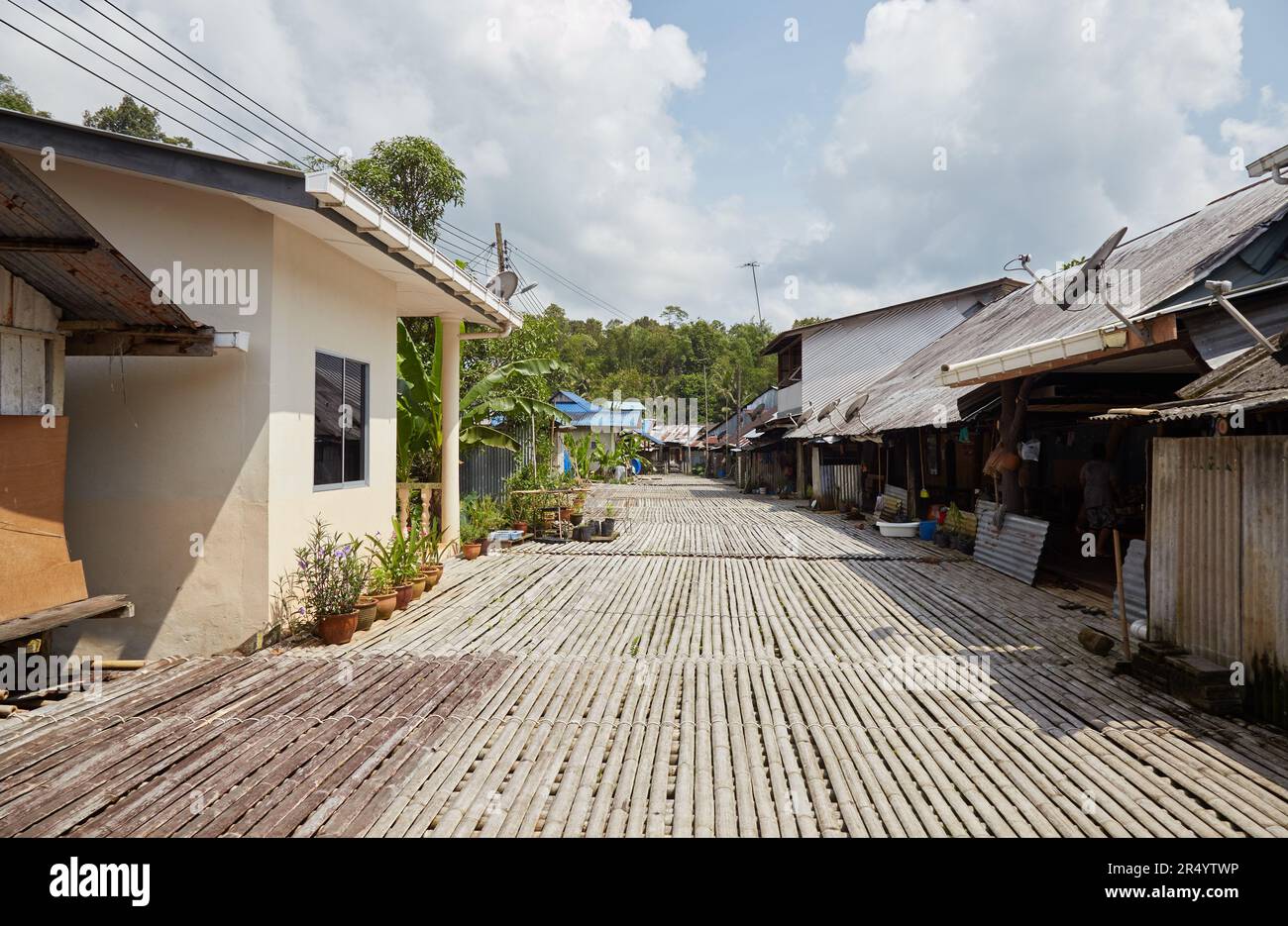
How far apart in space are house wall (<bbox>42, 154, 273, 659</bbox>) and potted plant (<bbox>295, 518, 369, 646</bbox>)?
1.32ft

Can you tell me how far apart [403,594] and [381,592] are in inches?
20.7

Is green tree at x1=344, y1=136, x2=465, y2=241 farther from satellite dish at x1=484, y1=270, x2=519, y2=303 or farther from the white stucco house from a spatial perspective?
the white stucco house

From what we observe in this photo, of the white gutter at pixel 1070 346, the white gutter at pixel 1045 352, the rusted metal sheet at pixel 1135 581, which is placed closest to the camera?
the white gutter at pixel 1070 346

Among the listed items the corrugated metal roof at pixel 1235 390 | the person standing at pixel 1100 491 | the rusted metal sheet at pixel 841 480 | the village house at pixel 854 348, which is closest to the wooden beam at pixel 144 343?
the corrugated metal roof at pixel 1235 390

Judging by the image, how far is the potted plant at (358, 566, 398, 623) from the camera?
A: 256 inches

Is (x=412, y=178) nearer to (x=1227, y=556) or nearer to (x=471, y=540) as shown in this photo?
(x=471, y=540)

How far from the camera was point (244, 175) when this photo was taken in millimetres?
5121

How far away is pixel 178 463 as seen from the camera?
18.5 feet

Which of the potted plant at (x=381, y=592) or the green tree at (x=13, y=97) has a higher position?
the green tree at (x=13, y=97)

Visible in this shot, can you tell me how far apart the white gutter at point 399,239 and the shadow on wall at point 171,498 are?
158cm

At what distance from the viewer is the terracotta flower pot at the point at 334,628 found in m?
5.79

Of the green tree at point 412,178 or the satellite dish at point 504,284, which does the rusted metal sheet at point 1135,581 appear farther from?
the green tree at point 412,178

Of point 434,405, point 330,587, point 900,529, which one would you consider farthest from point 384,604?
point 900,529

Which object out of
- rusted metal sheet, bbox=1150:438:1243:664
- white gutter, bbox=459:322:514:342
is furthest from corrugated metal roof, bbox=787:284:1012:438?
rusted metal sheet, bbox=1150:438:1243:664
